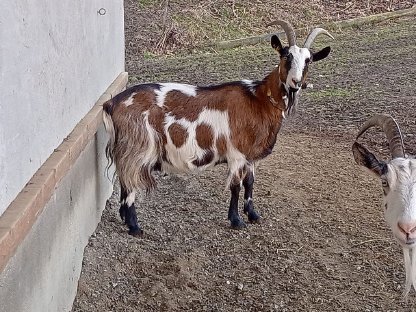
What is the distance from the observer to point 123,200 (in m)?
5.16

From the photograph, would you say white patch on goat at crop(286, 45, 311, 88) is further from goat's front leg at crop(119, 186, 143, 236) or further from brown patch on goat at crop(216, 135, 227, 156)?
goat's front leg at crop(119, 186, 143, 236)

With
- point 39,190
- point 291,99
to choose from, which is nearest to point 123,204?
point 291,99

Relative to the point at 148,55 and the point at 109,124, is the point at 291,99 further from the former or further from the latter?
the point at 148,55

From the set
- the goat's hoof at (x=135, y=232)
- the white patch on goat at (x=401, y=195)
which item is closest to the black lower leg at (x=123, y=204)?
the goat's hoof at (x=135, y=232)

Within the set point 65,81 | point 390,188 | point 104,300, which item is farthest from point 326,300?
point 65,81

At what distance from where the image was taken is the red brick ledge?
8.82ft

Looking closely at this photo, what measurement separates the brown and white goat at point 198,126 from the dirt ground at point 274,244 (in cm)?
31

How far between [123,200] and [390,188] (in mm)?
2294

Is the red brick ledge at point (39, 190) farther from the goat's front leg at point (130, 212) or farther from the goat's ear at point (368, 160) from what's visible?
the goat's ear at point (368, 160)

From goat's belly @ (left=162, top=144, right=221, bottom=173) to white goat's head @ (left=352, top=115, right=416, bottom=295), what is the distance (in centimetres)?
155

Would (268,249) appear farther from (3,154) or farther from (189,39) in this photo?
(189,39)

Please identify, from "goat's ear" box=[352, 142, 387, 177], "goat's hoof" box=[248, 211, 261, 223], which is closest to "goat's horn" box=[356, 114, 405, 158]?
"goat's ear" box=[352, 142, 387, 177]

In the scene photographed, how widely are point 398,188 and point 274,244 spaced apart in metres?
1.57

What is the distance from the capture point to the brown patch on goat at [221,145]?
5.11m
